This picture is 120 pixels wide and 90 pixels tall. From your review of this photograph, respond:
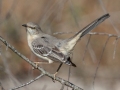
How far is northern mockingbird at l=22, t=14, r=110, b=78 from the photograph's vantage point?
22.9 feet

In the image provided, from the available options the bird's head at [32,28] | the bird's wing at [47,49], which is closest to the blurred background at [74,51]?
the bird's head at [32,28]

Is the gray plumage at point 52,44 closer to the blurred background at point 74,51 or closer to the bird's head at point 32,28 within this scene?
the bird's head at point 32,28

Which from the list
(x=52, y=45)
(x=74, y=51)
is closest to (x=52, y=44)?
(x=52, y=45)

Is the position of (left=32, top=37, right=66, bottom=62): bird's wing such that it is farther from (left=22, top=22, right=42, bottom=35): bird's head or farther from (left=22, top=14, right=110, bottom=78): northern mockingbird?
(left=22, top=22, right=42, bottom=35): bird's head

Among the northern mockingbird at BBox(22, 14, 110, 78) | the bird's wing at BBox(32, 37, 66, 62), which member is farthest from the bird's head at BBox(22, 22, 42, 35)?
the bird's wing at BBox(32, 37, 66, 62)

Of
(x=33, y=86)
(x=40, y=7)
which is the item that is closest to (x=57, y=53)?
(x=33, y=86)

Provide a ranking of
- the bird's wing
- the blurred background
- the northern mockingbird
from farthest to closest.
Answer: the blurred background, the bird's wing, the northern mockingbird

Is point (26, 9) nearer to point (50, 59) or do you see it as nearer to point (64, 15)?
point (64, 15)

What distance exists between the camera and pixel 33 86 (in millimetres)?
11516

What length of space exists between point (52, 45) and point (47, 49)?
5.5 inches

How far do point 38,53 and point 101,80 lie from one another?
16.1 ft

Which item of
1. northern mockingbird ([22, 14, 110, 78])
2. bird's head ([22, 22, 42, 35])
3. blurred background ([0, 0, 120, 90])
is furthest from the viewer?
blurred background ([0, 0, 120, 90])

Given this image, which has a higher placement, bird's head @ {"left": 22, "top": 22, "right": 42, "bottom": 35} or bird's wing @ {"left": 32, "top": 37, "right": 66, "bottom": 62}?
bird's head @ {"left": 22, "top": 22, "right": 42, "bottom": 35}

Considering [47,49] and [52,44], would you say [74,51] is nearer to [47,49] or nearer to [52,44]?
[52,44]
